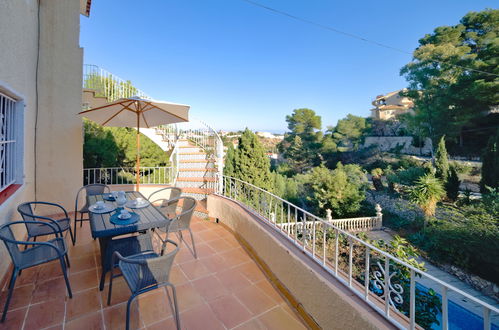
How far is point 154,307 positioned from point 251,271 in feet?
3.75

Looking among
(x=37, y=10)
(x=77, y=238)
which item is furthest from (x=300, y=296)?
(x=37, y=10)

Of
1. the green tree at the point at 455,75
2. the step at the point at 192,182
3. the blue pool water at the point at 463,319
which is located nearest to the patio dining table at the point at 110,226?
the step at the point at 192,182

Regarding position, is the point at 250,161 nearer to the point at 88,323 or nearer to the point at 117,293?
the point at 117,293

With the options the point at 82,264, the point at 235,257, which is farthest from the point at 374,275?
the point at 82,264

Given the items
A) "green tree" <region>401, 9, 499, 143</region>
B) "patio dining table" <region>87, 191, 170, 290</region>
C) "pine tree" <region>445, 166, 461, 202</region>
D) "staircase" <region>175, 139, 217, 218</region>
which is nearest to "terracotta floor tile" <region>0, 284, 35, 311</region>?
"patio dining table" <region>87, 191, 170, 290</region>

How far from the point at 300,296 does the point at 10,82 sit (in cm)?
408

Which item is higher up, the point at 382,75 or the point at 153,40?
the point at 382,75

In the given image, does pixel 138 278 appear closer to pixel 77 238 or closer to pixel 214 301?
pixel 214 301

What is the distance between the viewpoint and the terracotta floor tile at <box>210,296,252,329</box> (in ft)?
6.40

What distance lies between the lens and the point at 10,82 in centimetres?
268

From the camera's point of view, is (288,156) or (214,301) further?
(288,156)

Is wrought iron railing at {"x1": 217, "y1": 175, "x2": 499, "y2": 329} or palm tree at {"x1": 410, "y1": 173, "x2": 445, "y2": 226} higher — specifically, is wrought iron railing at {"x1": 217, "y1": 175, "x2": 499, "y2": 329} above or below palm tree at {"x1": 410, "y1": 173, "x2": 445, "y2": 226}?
above

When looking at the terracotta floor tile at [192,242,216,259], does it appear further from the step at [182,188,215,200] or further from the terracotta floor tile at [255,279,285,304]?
the step at [182,188,215,200]

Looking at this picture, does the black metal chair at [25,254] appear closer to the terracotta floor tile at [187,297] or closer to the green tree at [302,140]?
the terracotta floor tile at [187,297]
